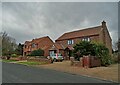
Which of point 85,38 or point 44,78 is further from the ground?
point 85,38

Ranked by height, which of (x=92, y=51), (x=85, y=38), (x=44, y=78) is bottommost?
(x=44, y=78)

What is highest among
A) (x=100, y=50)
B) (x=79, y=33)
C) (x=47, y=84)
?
(x=79, y=33)

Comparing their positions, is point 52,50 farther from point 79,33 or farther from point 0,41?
point 0,41

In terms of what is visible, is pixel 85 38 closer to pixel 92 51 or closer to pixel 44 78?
pixel 92 51

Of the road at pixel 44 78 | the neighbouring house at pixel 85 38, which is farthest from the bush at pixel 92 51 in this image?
the neighbouring house at pixel 85 38

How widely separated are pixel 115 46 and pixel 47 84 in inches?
2578

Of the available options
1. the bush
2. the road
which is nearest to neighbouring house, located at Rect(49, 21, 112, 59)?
the bush

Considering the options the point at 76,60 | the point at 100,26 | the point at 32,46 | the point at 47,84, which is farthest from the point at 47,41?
the point at 47,84

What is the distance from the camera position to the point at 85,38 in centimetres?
5334

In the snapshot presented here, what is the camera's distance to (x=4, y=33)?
258ft

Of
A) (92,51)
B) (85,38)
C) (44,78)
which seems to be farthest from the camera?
(85,38)

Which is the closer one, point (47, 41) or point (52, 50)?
point (52, 50)

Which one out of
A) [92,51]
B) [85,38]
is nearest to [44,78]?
[92,51]

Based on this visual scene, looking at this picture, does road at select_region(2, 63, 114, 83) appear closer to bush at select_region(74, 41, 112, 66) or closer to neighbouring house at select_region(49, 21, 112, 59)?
bush at select_region(74, 41, 112, 66)
